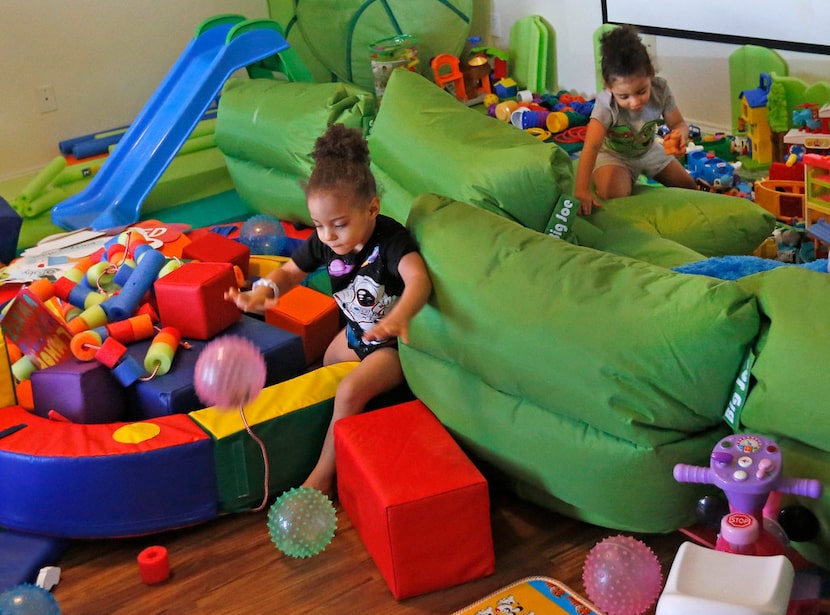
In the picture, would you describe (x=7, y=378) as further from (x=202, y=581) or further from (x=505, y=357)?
(x=505, y=357)

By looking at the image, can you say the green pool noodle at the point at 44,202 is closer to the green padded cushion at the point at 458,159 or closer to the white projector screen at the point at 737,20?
the green padded cushion at the point at 458,159

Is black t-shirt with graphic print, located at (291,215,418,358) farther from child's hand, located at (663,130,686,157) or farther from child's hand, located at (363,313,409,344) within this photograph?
child's hand, located at (663,130,686,157)

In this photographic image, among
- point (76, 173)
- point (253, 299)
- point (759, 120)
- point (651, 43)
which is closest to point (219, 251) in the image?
point (253, 299)

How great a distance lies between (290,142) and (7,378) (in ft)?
4.70

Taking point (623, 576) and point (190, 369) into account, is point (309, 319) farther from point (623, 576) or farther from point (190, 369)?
point (623, 576)

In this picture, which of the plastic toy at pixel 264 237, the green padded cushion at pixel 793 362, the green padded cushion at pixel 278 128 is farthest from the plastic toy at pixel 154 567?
the green padded cushion at pixel 278 128

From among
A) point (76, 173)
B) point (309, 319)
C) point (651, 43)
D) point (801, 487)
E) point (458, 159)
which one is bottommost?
point (76, 173)

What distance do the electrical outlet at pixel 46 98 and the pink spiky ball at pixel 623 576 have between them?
442 cm

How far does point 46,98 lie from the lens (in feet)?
17.3

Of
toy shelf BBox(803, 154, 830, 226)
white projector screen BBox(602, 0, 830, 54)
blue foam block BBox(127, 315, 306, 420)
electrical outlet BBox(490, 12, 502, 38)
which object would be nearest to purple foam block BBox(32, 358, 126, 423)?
blue foam block BBox(127, 315, 306, 420)

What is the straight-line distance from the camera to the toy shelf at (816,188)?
2.96 metres

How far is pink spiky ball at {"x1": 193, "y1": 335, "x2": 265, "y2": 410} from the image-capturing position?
85.6 inches

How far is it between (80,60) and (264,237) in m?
2.50

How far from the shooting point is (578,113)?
457 cm
